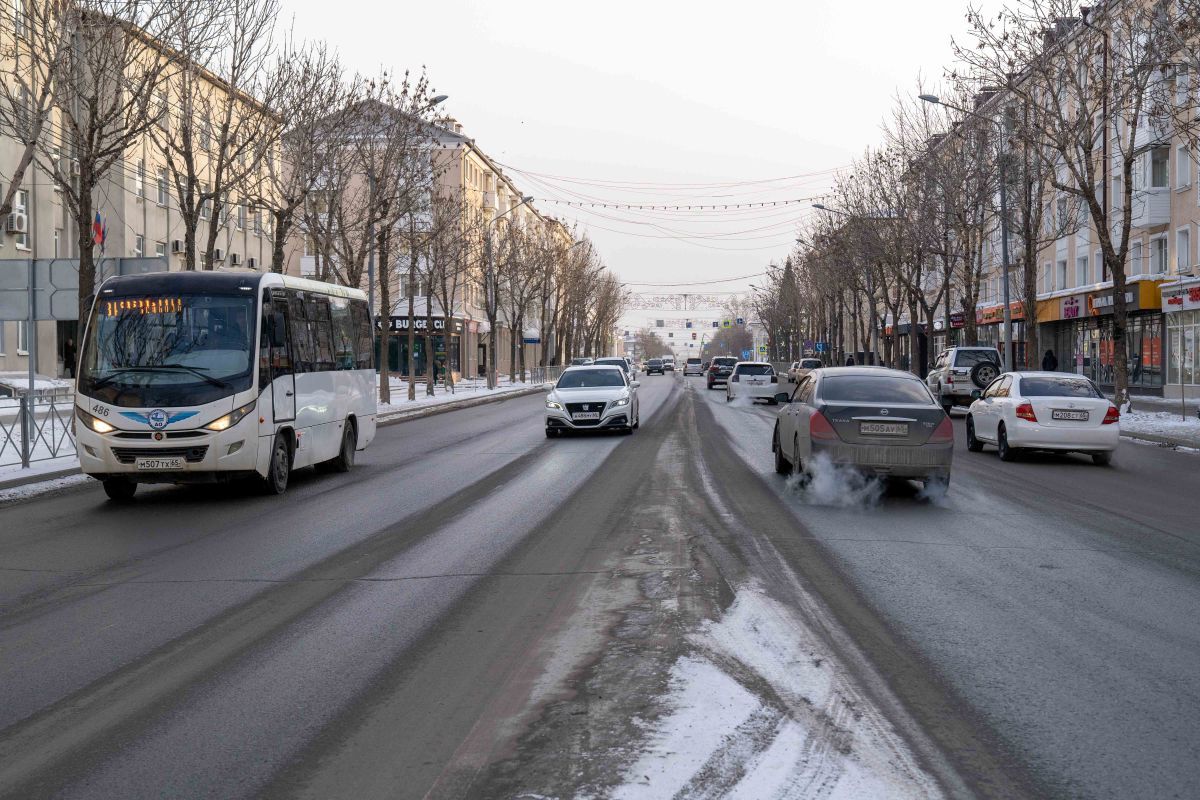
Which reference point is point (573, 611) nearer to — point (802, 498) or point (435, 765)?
point (435, 765)

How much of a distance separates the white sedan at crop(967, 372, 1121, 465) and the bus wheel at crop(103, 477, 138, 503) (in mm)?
13097

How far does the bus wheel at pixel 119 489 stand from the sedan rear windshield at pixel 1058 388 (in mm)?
13293

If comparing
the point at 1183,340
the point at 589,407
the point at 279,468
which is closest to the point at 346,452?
the point at 279,468

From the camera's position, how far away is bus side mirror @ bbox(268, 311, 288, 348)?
14603 mm

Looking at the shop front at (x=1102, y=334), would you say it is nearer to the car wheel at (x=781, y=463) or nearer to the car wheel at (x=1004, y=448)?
the car wheel at (x=1004, y=448)

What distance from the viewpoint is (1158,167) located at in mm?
42969

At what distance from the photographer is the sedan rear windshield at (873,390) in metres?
13.9

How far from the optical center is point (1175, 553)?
1003 centimetres

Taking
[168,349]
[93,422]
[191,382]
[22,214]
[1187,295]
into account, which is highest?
[22,214]

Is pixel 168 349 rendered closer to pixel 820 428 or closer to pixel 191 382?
pixel 191 382

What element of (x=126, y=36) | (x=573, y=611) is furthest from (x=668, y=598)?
(x=126, y=36)

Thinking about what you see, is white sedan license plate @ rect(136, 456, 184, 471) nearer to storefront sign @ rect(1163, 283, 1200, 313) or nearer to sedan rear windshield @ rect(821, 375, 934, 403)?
sedan rear windshield @ rect(821, 375, 934, 403)

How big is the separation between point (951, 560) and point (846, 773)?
5354 millimetres

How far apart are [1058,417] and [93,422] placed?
1393 centimetres
